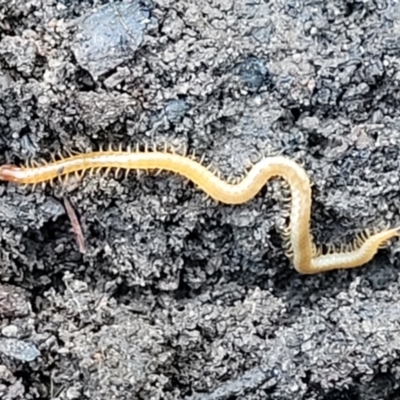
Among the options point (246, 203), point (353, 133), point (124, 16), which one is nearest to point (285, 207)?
point (246, 203)

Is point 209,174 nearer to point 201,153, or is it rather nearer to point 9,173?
point 201,153

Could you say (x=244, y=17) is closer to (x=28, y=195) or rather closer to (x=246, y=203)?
(x=246, y=203)

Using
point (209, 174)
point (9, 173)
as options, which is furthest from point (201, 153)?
point (9, 173)

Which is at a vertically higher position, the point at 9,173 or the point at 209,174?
the point at 9,173

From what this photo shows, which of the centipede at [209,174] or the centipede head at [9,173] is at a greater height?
the centipede head at [9,173]
